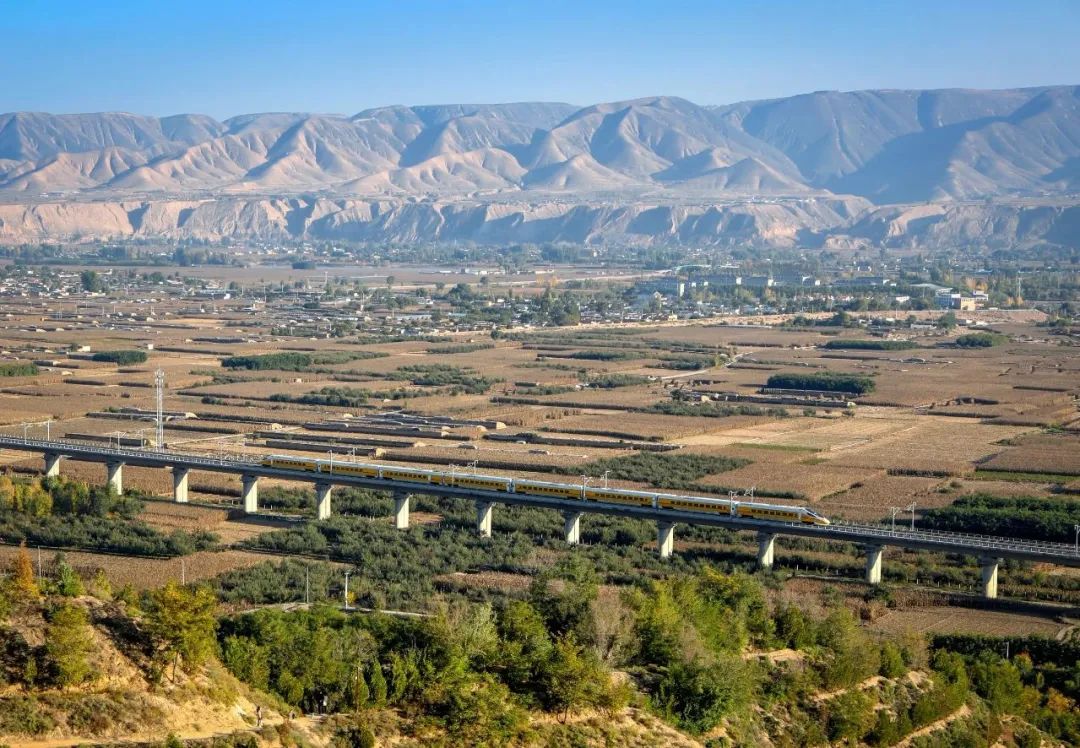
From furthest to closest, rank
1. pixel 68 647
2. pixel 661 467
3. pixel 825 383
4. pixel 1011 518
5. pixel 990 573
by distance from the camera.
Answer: pixel 825 383 → pixel 661 467 → pixel 1011 518 → pixel 990 573 → pixel 68 647

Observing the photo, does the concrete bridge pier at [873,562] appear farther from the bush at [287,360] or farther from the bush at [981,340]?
the bush at [981,340]

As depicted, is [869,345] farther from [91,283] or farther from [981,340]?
[91,283]

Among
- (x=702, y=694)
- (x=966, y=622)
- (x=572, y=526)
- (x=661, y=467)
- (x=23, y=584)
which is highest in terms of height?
(x=23, y=584)

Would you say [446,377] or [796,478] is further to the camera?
[446,377]

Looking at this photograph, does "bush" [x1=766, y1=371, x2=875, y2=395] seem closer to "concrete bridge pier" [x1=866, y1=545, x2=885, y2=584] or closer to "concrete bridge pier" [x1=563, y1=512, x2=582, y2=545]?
"concrete bridge pier" [x1=563, y1=512, x2=582, y2=545]

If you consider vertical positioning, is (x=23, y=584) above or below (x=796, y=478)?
above

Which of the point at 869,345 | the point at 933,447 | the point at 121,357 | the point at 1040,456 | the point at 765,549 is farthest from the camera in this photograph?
the point at 869,345

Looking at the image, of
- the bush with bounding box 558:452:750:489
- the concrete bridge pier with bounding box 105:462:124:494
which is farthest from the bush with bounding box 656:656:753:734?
the concrete bridge pier with bounding box 105:462:124:494

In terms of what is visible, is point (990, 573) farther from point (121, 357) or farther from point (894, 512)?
point (121, 357)

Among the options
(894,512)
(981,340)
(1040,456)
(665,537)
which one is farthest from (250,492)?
(981,340)
